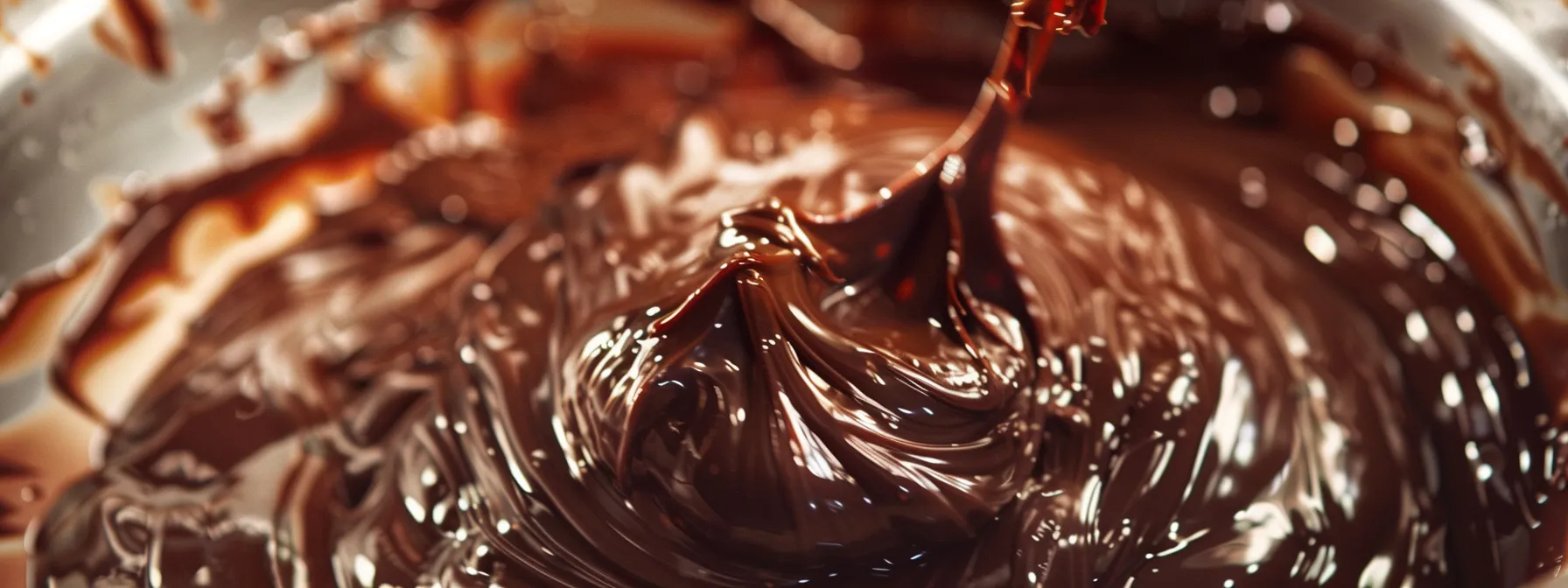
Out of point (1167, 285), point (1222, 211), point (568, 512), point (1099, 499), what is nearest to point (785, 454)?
point (568, 512)

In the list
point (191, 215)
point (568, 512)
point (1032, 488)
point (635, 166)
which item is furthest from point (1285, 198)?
point (191, 215)

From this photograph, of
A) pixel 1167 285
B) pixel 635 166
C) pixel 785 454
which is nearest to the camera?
pixel 785 454

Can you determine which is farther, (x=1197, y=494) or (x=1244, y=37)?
(x=1244, y=37)

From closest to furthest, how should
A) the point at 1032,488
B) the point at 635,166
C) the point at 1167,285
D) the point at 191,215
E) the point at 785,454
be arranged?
1. the point at 785,454
2. the point at 1032,488
3. the point at 1167,285
4. the point at 635,166
5. the point at 191,215

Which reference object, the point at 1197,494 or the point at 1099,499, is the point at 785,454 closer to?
the point at 1099,499

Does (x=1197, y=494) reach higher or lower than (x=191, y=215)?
higher

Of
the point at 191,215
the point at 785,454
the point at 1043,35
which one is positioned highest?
the point at 1043,35
